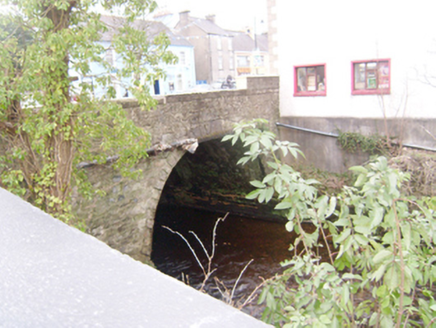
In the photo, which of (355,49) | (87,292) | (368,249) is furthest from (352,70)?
(87,292)

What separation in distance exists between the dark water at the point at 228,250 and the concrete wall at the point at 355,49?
3960 mm

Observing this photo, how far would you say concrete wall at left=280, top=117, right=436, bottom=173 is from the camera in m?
10.8

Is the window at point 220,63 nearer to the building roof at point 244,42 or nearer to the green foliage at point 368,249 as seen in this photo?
the building roof at point 244,42

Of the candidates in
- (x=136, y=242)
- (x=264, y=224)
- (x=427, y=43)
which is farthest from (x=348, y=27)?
(x=136, y=242)

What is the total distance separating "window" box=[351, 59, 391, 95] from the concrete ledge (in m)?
11.1

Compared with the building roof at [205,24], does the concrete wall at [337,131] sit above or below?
below

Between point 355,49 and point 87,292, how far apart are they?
38.6ft

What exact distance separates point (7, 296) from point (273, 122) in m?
12.5

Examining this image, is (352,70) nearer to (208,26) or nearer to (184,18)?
(184,18)

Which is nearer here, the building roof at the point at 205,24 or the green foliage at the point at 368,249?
the green foliage at the point at 368,249

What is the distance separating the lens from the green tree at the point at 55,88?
4.41 m

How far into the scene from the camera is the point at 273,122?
13.3m

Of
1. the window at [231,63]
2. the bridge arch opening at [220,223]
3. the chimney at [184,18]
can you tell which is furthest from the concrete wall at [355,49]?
the window at [231,63]

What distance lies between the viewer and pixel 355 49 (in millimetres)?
11578
